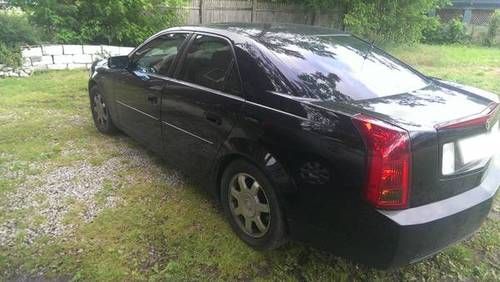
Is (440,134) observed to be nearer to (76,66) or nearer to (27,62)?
(27,62)

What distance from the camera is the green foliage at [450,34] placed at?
1752 centimetres

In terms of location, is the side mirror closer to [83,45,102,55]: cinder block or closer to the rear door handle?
the rear door handle

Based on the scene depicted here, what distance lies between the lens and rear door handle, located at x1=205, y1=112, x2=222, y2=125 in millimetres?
3074

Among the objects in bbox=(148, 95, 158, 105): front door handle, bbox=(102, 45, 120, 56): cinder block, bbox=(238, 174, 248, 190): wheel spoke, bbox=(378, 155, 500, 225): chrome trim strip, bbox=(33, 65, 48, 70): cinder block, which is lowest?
bbox=(33, 65, 48, 70): cinder block

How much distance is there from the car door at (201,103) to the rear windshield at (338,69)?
1.30ft

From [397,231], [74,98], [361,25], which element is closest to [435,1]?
[361,25]

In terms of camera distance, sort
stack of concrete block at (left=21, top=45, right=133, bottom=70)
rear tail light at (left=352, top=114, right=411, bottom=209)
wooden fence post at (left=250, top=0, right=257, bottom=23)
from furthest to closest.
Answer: wooden fence post at (left=250, top=0, right=257, bottom=23) < stack of concrete block at (left=21, top=45, right=133, bottom=70) < rear tail light at (left=352, top=114, right=411, bottom=209)

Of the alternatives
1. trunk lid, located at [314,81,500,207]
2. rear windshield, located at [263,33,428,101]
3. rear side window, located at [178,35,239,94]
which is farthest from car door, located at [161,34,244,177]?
trunk lid, located at [314,81,500,207]

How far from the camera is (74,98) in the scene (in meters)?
6.92

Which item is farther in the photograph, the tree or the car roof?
the tree

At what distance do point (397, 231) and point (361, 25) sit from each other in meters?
11.1

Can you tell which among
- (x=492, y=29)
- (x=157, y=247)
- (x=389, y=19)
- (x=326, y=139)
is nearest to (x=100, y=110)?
(x=157, y=247)

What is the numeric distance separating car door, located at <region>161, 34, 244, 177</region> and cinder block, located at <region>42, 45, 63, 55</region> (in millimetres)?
6165

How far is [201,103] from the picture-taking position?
3256 millimetres
